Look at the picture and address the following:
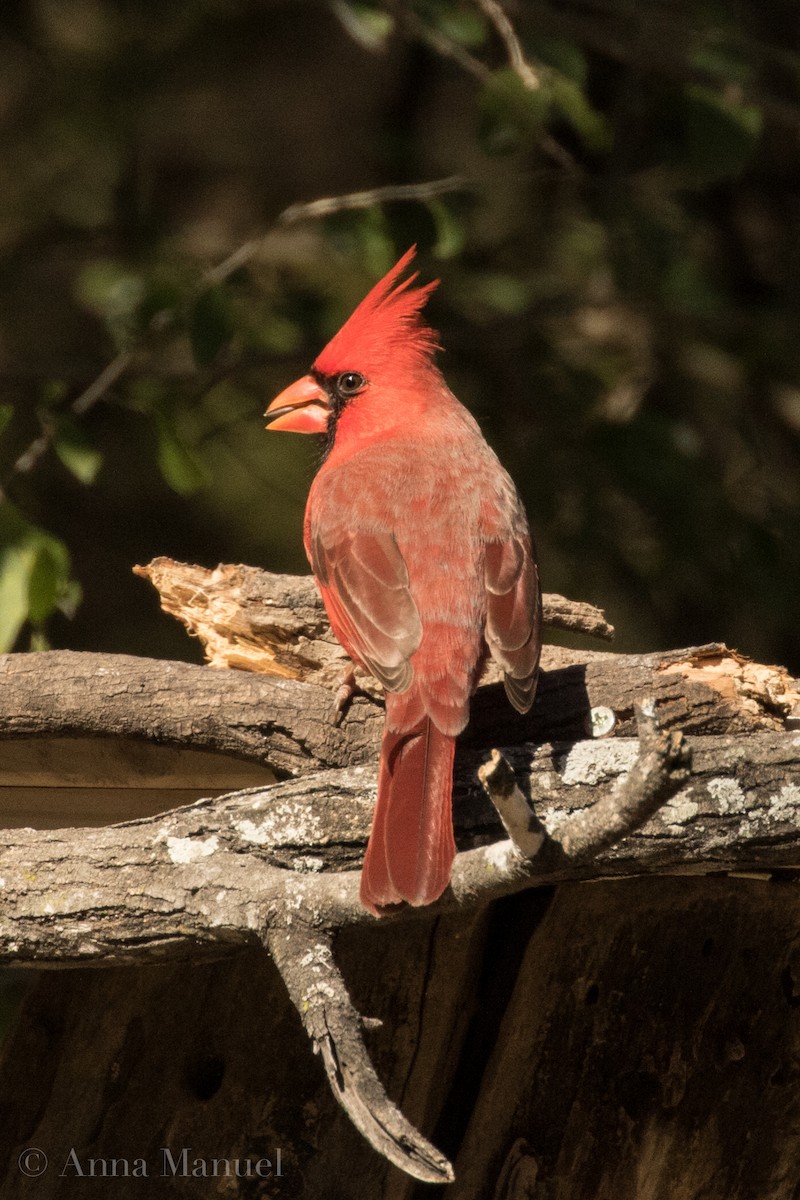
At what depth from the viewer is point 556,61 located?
3611 millimetres

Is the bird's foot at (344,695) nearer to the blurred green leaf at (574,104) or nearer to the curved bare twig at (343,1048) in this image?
the curved bare twig at (343,1048)

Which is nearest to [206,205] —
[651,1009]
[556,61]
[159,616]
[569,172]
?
[159,616]

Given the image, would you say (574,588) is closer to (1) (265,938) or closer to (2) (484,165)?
(2) (484,165)

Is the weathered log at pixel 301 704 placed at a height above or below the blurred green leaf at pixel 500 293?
below

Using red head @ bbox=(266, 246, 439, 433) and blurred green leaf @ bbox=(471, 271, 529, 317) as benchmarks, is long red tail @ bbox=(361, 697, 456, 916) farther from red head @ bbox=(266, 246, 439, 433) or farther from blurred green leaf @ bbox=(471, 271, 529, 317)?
blurred green leaf @ bbox=(471, 271, 529, 317)

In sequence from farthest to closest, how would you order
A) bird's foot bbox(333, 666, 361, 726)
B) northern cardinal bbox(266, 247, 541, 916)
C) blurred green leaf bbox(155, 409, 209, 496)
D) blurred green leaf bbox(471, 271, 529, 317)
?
blurred green leaf bbox(471, 271, 529, 317) → blurred green leaf bbox(155, 409, 209, 496) → bird's foot bbox(333, 666, 361, 726) → northern cardinal bbox(266, 247, 541, 916)

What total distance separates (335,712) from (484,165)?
356cm

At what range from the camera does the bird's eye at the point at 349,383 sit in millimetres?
3250

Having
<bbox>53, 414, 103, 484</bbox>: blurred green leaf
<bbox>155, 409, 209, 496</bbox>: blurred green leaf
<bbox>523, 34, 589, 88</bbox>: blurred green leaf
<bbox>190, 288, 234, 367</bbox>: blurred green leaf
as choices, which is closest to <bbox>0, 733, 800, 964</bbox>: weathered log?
<bbox>155, 409, 209, 496</bbox>: blurred green leaf

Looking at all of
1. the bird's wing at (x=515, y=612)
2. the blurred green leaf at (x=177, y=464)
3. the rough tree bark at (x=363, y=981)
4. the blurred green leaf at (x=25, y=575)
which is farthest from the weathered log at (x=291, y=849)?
the blurred green leaf at (x=177, y=464)

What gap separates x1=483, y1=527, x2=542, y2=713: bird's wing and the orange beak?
703 millimetres

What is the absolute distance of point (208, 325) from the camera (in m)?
3.54

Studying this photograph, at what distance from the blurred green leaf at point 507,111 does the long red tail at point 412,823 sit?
68.3 inches

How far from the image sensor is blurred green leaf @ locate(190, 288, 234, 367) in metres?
3.52
